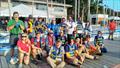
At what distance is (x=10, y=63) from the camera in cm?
995

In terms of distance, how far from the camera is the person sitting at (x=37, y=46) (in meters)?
10.3

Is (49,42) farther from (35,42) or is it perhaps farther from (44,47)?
(35,42)

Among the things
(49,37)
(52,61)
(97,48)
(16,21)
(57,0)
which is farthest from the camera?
(57,0)

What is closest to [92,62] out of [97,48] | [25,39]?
[97,48]

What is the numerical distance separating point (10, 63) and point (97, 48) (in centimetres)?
421

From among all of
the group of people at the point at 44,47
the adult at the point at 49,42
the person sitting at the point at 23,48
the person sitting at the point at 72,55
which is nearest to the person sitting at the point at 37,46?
the group of people at the point at 44,47

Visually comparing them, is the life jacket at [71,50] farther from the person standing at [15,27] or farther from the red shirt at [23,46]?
the person standing at [15,27]

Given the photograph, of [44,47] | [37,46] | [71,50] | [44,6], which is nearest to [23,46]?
[37,46]

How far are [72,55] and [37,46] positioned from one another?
4.54 feet

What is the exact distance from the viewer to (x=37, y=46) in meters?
10.5

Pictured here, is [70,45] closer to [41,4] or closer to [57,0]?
[41,4]

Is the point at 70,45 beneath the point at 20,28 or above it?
beneath

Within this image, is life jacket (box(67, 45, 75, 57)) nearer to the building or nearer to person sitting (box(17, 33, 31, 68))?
person sitting (box(17, 33, 31, 68))

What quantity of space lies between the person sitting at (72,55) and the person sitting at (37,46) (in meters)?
0.99
